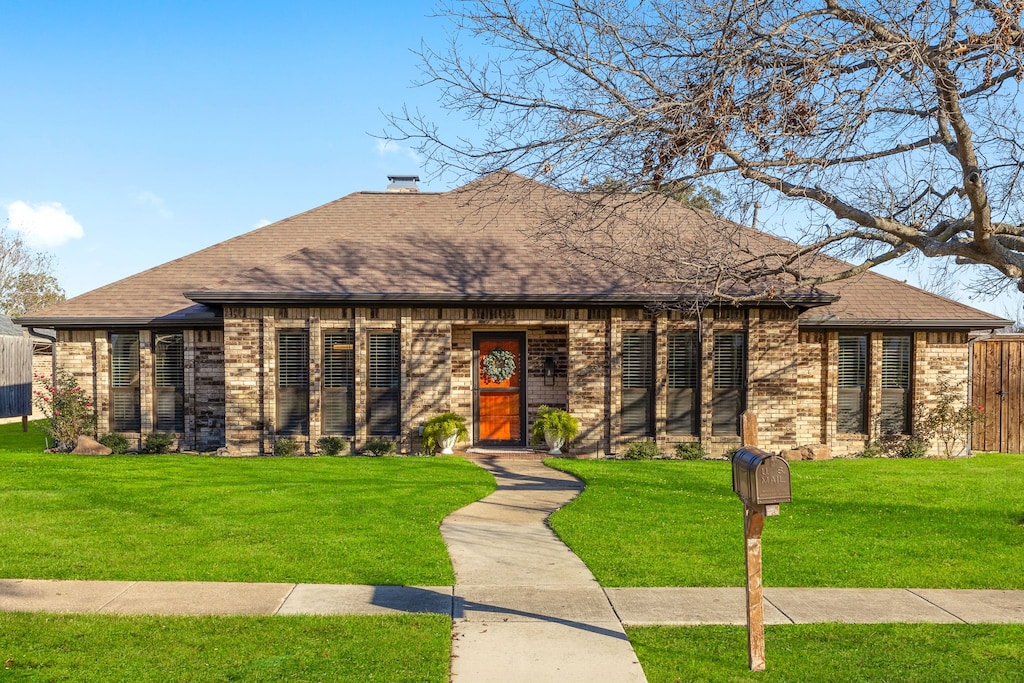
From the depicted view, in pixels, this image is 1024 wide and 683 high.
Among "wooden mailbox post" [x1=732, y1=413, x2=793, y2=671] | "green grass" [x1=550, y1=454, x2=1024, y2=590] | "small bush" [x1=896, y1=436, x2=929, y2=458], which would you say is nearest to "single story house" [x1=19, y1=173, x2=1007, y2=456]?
"small bush" [x1=896, y1=436, x2=929, y2=458]

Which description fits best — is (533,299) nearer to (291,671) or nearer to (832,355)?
(832,355)

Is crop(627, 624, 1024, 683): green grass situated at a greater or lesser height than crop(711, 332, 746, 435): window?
→ lesser

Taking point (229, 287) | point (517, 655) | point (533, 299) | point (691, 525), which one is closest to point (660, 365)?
point (533, 299)

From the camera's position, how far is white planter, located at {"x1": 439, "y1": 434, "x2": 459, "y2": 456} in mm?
14438

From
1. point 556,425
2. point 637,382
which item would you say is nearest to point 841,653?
point 556,425

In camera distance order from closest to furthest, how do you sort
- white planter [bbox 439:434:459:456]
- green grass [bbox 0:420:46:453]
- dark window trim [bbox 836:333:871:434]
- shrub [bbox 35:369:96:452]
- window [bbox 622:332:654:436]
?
white planter [bbox 439:434:459:456], window [bbox 622:332:654:436], shrub [bbox 35:369:96:452], dark window trim [bbox 836:333:871:434], green grass [bbox 0:420:46:453]

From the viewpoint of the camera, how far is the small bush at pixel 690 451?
48.1 ft

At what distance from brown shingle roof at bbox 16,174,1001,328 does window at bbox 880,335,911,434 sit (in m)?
0.67

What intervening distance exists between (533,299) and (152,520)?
25.1 ft

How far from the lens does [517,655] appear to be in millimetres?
4867

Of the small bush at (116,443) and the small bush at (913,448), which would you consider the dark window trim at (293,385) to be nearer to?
the small bush at (116,443)

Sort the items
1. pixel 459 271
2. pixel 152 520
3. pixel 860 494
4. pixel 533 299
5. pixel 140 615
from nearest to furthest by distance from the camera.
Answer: pixel 140 615, pixel 152 520, pixel 860 494, pixel 533 299, pixel 459 271

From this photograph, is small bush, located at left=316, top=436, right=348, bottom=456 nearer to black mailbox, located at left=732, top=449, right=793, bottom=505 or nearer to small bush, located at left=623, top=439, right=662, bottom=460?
small bush, located at left=623, top=439, right=662, bottom=460

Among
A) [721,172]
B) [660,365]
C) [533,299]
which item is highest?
[721,172]
